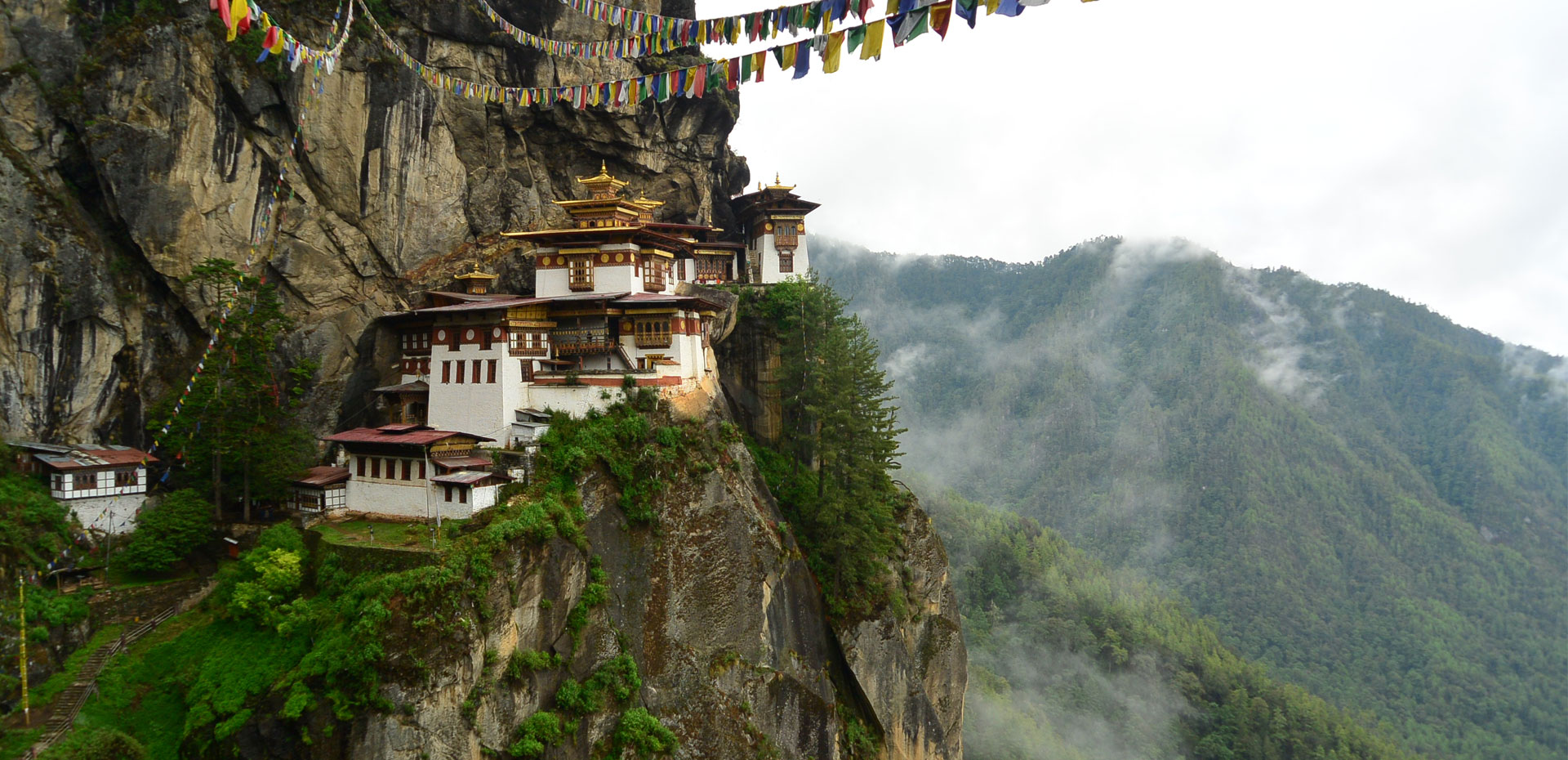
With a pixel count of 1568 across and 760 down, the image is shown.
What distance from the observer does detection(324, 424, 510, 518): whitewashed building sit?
2644cm

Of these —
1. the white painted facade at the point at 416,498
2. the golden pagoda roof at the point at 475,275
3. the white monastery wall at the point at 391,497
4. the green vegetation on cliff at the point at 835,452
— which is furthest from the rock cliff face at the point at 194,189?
the green vegetation on cliff at the point at 835,452

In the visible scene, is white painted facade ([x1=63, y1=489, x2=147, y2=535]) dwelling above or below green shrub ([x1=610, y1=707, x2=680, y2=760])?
above

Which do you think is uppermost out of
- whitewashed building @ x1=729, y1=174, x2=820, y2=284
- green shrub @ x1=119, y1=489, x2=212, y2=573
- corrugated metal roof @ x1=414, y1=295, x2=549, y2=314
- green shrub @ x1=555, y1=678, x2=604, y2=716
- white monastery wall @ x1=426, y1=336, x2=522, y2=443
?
whitewashed building @ x1=729, y1=174, x2=820, y2=284

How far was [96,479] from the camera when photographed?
27047mm

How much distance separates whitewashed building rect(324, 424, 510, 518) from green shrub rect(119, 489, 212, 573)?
14.3 feet

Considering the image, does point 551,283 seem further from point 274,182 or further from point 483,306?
point 274,182

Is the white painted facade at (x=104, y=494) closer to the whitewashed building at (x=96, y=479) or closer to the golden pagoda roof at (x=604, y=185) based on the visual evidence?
the whitewashed building at (x=96, y=479)

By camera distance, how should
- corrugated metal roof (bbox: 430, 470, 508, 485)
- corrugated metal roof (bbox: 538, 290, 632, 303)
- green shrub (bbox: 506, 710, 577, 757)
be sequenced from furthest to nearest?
corrugated metal roof (bbox: 538, 290, 632, 303)
corrugated metal roof (bbox: 430, 470, 508, 485)
green shrub (bbox: 506, 710, 577, 757)

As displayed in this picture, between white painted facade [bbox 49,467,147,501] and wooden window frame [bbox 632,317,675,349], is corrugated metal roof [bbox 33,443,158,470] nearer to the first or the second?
white painted facade [bbox 49,467,147,501]

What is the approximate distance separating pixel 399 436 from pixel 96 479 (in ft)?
32.6

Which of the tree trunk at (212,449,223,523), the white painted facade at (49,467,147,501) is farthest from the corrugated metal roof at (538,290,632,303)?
the white painted facade at (49,467,147,501)

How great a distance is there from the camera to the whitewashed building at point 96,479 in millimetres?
26359

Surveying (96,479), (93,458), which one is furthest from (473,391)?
(96,479)

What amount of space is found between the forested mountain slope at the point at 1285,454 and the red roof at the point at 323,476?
87.4m
